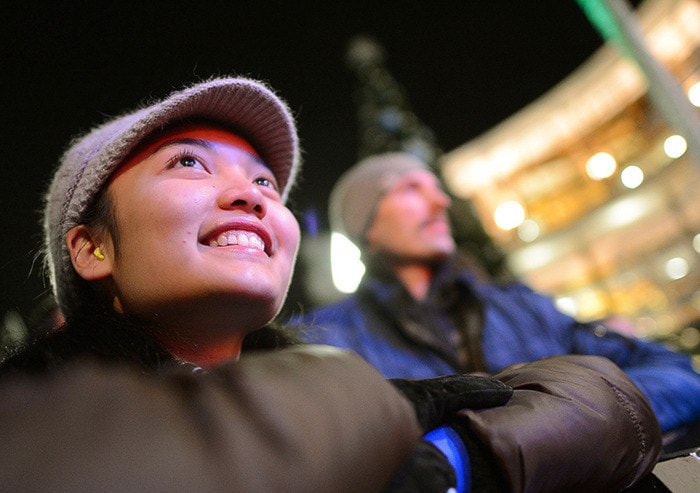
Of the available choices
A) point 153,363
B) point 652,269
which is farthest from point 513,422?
point 652,269

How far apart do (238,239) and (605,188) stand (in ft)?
79.4

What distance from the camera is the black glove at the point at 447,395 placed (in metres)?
0.81

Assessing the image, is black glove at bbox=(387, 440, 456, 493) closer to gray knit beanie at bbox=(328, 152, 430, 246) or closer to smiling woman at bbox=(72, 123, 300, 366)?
smiling woman at bbox=(72, 123, 300, 366)

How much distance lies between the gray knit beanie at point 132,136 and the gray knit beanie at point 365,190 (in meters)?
2.31

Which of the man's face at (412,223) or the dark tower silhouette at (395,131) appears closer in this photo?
the man's face at (412,223)

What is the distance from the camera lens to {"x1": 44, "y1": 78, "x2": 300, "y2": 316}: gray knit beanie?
1329 millimetres

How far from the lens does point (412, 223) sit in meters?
3.63

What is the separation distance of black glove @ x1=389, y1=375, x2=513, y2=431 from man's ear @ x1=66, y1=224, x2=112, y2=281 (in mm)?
958

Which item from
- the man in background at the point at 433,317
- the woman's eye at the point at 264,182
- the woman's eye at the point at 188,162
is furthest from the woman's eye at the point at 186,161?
the man in background at the point at 433,317

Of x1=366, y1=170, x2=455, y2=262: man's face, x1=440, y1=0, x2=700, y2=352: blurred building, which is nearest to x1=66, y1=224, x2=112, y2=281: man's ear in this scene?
x1=366, y1=170, x2=455, y2=262: man's face

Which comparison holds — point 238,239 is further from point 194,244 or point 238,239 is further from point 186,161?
point 186,161

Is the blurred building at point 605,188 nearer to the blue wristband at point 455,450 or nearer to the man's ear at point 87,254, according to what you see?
the man's ear at point 87,254

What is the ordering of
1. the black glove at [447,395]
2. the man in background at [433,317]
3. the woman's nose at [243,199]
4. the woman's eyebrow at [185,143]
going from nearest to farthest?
the black glove at [447,395]
the woman's nose at [243,199]
the woman's eyebrow at [185,143]
the man in background at [433,317]

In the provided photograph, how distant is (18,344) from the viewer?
3.70 feet
